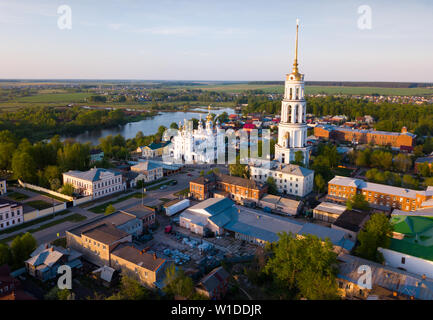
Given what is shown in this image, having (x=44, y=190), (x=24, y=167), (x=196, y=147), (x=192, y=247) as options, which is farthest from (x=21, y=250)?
(x=196, y=147)

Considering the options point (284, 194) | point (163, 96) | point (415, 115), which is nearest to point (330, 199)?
point (284, 194)

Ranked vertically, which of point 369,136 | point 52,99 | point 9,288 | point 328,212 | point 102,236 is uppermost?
point 52,99

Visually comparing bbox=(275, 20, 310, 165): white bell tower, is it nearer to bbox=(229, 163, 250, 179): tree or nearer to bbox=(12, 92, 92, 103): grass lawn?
bbox=(229, 163, 250, 179): tree

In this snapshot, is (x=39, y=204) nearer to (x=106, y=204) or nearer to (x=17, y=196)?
(x=17, y=196)

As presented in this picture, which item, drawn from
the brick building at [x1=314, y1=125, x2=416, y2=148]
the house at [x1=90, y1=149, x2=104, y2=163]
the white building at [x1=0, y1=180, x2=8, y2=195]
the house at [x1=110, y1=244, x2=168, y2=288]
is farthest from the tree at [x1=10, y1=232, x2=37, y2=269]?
the brick building at [x1=314, y1=125, x2=416, y2=148]
